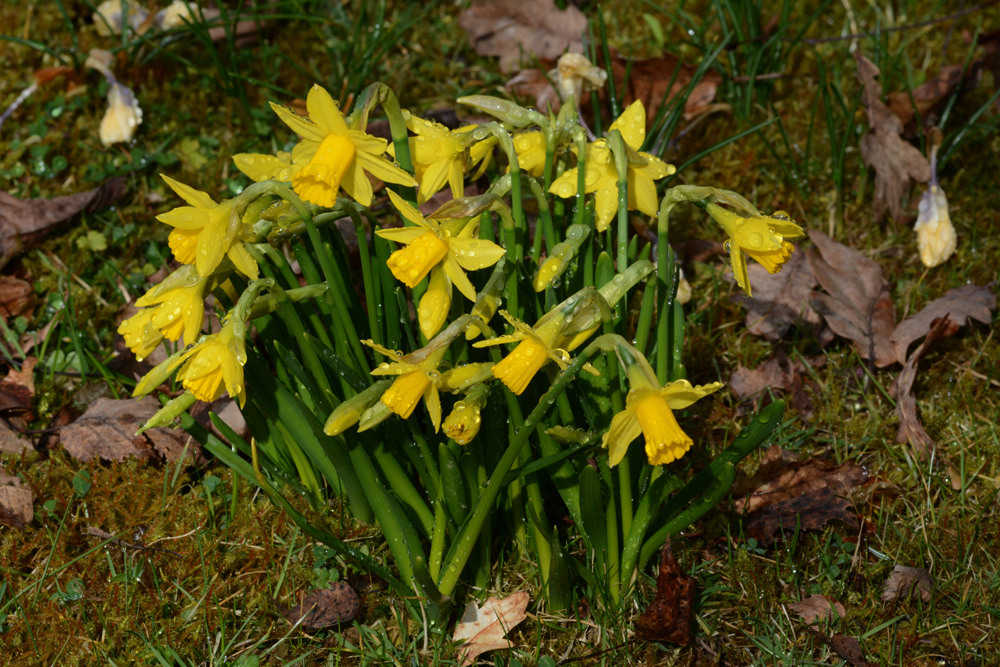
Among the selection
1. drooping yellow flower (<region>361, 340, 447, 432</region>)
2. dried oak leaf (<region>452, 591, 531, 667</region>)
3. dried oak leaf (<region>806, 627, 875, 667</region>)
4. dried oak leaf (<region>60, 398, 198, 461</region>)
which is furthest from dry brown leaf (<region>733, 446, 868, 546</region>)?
dried oak leaf (<region>60, 398, 198, 461</region>)

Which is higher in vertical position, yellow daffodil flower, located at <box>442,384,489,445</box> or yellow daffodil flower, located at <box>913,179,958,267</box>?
yellow daffodil flower, located at <box>442,384,489,445</box>

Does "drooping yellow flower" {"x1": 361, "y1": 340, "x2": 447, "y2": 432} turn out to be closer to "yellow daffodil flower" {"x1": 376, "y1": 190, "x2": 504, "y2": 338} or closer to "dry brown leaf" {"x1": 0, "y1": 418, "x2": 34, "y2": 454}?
"yellow daffodil flower" {"x1": 376, "y1": 190, "x2": 504, "y2": 338}

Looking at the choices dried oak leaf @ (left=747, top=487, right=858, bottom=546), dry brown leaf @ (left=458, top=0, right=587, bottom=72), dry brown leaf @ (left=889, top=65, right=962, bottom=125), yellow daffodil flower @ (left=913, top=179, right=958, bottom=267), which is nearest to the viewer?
dried oak leaf @ (left=747, top=487, right=858, bottom=546)

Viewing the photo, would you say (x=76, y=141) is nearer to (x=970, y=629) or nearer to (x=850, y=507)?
(x=850, y=507)

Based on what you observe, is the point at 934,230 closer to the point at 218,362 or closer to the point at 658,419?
the point at 658,419

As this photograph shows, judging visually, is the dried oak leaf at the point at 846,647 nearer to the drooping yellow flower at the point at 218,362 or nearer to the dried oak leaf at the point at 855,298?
the dried oak leaf at the point at 855,298

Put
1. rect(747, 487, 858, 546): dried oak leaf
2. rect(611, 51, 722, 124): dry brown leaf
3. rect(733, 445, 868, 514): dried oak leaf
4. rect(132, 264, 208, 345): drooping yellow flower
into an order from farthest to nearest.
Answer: rect(611, 51, 722, 124): dry brown leaf → rect(733, 445, 868, 514): dried oak leaf → rect(747, 487, 858, 546): dried oak leaf → rect(132, 264, 208, 345): drooping yellow flower

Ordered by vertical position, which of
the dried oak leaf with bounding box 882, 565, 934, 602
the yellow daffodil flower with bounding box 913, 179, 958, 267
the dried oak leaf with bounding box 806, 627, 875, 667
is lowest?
the dried oak leaf with bounding box 882, 565, 934, 602
